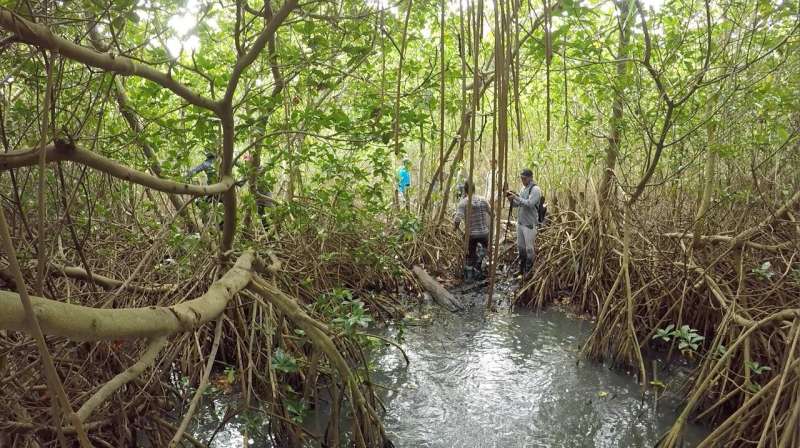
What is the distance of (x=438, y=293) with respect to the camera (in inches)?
247

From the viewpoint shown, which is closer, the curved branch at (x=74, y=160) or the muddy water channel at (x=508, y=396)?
the curved branch at (x=74, y=160)

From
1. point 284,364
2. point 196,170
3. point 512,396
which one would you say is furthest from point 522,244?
point 284,364

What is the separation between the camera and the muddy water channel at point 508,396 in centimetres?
336

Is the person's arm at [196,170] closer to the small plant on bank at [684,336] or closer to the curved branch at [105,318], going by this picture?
the curved branch at [105,318]

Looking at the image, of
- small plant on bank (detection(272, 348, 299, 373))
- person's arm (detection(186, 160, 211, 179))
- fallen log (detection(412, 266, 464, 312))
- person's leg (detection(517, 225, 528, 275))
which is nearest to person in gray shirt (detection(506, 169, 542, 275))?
person's leg (detection(517, 225, 528, 275))

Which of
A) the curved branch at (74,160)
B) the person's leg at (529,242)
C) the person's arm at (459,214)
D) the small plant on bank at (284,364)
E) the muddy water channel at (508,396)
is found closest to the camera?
the curved branch at (74,160)

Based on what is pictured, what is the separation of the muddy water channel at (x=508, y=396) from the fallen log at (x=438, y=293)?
69cm

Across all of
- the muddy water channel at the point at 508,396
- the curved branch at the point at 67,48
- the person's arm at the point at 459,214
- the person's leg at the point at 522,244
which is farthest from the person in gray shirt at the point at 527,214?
the curved branch at the point at 67,48

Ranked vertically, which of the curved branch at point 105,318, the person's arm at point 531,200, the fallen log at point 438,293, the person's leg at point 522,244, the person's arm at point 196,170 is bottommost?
the fallen log at point 438,293

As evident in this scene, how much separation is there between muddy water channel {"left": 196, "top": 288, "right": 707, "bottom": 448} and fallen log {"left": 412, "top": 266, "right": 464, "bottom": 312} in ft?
2.26

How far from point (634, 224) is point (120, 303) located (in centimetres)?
462

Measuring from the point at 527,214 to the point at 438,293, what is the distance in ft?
4.65

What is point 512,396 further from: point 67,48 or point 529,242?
point 67,48

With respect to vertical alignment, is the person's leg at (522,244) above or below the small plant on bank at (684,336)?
above
